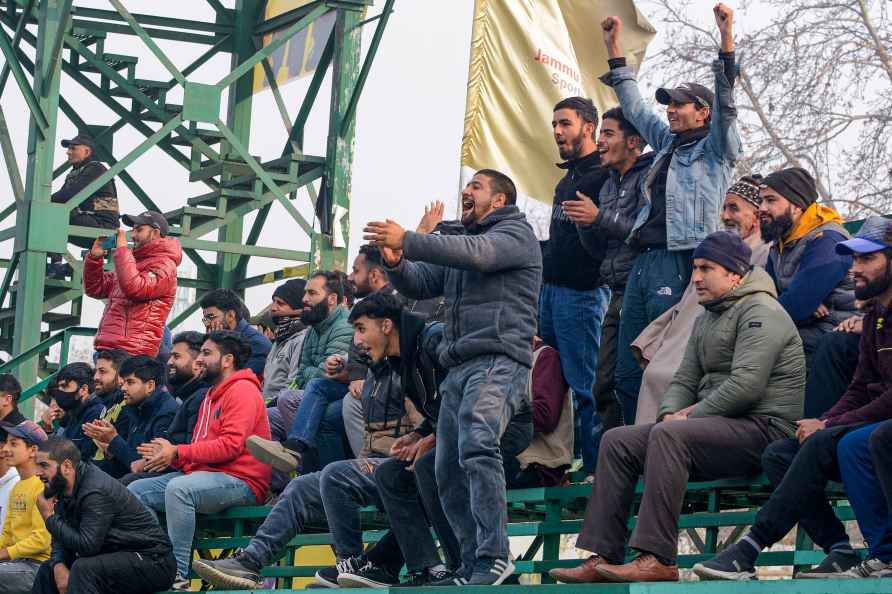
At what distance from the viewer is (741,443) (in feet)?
25.3

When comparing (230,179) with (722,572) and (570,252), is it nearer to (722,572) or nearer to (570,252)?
(570,252)

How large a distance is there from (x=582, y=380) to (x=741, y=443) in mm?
1834

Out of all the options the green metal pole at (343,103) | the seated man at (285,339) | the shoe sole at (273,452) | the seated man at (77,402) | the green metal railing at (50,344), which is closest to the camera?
the shoe sole at (273,452)

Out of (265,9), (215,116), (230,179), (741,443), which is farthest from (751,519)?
(265,9)

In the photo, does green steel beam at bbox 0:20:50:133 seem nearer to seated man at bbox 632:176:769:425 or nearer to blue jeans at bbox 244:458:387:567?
blue jeans at bbox 244:458:387:567

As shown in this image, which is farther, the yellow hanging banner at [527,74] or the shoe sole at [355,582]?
the yellow hanging banner at [527,74]

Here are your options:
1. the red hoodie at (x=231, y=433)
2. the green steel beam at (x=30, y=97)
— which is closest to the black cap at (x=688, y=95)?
the red hoodie at (x=231, y=433)

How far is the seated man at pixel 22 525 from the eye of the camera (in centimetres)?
1134

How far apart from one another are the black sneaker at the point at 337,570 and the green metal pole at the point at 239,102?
9.56m

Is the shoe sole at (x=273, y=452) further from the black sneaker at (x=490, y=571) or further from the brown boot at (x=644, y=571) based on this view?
the brown boot at (x=644, y=571)

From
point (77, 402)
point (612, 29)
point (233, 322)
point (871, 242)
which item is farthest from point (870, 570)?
point (77, 402)

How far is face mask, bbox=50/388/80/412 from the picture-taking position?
12.8 meters

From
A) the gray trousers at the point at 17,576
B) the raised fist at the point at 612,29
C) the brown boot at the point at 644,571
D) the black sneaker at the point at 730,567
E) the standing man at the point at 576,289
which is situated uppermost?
the raised fist at the point at 612,29

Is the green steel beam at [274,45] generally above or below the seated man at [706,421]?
above
